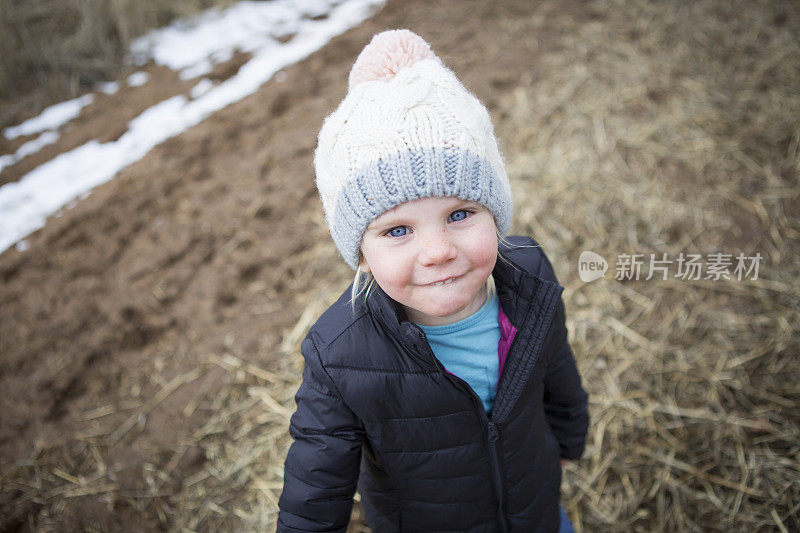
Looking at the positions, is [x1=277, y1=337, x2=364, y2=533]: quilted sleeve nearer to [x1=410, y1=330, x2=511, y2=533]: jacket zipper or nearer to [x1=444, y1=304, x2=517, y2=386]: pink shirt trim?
[x1=410, y1=330, x2=511, y2=533]: jacket zipper

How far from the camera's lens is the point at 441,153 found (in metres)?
1.19

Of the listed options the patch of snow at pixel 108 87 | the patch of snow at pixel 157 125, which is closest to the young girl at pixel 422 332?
the patch of snow at pixel 157 125

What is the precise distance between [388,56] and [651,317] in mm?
2355

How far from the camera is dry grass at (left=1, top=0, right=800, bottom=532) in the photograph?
242 centimetres

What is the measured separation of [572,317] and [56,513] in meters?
2.93

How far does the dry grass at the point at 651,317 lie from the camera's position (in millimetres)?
2420

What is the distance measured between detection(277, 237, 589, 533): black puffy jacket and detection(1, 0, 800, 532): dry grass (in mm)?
978

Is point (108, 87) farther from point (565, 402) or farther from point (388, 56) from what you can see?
point (565, 402)

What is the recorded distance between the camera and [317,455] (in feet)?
4.52

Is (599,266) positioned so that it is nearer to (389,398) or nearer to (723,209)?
(723,209)

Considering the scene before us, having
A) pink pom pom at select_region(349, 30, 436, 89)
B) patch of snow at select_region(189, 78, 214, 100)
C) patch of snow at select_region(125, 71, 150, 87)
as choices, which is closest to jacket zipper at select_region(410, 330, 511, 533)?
pink pom pom at select_region(349, 30, 436, 89)

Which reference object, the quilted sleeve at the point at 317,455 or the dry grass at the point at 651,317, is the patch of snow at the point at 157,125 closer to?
the dry grass at the point at 651,317

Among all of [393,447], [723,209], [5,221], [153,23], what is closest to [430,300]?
[393,447]

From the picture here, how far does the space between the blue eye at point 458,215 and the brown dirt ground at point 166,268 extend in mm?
2075
